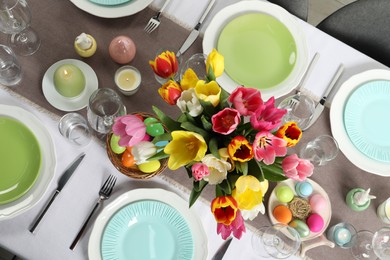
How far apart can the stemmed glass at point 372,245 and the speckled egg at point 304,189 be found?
0.54 ft

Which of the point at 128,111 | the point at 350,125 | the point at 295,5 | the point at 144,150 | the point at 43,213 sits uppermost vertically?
the point at 295,5

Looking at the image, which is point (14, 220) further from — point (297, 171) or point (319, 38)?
point (319, 38)

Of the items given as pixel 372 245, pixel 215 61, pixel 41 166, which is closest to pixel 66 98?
pixel 41 166

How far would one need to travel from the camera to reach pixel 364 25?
141 cm

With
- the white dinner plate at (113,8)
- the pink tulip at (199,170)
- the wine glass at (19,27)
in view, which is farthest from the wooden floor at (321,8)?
the pink tulip at (199,170)

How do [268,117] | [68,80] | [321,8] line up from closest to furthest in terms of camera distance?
[268,117] < [68,80] < [321,8]

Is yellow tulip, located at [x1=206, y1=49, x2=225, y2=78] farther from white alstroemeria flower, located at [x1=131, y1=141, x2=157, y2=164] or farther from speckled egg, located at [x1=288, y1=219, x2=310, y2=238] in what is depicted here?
speckled egg, located at [x1=288, y1=219, x2=310, y2=238]

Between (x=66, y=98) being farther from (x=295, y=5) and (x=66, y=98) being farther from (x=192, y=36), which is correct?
(x=295, y=5)

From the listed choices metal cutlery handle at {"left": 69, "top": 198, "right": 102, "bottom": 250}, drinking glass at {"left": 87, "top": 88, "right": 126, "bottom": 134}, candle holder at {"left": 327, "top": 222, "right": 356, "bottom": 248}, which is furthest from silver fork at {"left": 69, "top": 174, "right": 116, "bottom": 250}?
candle holder at {"left": 327, "top": 222, "right": 356, "bottom": 248}

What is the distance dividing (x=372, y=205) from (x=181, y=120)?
64cm

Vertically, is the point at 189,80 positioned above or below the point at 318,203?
above

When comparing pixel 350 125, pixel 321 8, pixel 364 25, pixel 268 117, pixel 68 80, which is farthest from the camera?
pixel 321 8

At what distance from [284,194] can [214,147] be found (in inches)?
16.6

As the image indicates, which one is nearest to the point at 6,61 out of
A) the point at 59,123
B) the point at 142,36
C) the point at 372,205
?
the point at 59,123
